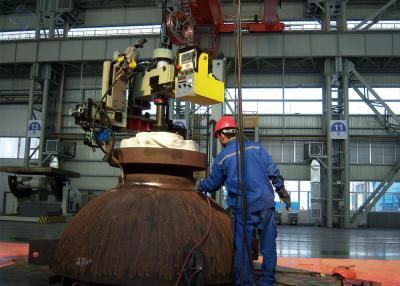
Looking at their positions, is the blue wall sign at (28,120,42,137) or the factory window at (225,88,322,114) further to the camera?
the factory window at (225,88,322,114)

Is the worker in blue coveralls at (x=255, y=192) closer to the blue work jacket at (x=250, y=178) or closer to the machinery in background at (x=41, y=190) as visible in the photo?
the blue work jacket at (x=250, y=178)

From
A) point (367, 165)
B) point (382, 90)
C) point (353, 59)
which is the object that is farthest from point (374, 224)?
point (353, 59)

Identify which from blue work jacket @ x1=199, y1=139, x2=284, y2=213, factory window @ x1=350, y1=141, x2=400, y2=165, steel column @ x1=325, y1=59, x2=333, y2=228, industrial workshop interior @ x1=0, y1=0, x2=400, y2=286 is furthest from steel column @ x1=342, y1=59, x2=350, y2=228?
blue work jacket @ x1=199, y1=139, x2=284, y2=213

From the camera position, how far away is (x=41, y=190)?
1800cm

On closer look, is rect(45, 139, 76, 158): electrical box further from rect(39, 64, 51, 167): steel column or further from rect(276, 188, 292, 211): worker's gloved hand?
rect(276, 188, 292, 211): worker's gloved hand

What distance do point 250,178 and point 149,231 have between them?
102 centimetres

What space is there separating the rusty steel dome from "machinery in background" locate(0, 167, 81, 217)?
569 inches

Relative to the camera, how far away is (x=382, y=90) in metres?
20.8

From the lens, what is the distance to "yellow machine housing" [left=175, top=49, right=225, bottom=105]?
10.6ft

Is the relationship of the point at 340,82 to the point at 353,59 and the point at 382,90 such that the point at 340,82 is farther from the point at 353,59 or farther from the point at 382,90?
the point at 382,90

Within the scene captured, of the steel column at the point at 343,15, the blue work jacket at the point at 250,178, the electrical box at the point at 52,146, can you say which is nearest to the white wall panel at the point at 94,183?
the electrical box at the point at 52,146

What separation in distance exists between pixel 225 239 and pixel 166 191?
0.57 meters

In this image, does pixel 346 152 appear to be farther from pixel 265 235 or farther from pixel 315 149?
pixel 265 235

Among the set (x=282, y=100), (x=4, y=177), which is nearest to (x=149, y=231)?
(x=282, y=100)
